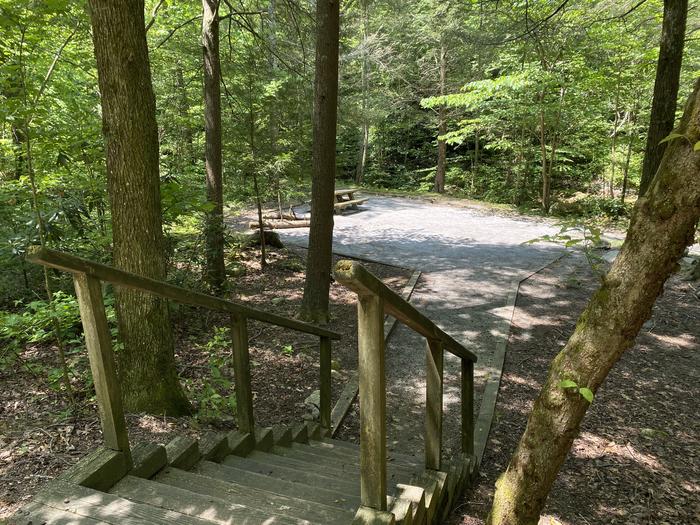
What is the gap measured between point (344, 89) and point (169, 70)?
1187 centimetres

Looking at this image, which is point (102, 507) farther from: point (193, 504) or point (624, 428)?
point (624, 428)

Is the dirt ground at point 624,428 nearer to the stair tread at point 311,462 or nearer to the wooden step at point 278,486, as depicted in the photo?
the stair tread at point 311,462

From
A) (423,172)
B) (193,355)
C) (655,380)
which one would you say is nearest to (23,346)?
(193,355)

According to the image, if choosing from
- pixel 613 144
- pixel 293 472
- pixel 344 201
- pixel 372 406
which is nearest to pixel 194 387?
pixel 293 472

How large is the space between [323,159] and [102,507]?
213 inches

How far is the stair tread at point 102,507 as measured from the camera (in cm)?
184

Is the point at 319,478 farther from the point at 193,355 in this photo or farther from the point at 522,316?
the point at 522,316

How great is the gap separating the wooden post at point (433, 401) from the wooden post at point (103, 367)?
1620 millimetres

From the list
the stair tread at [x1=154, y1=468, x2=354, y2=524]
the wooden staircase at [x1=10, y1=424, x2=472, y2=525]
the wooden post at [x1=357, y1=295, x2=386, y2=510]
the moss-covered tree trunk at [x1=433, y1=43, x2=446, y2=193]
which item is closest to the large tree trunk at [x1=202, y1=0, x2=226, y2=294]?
the wooden staircase at [x1=10, y1=424, x2=472, y2=525]

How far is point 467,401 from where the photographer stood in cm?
362

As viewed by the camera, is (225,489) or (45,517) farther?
(225,489)

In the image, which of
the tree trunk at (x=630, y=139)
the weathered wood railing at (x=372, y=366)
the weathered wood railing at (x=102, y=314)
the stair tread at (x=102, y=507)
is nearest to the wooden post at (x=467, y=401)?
the weathered wood railing at (x=372, y=366)

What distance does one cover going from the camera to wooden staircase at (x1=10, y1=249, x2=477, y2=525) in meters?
1.76

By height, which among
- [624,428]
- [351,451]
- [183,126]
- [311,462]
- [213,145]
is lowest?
[624,428]
